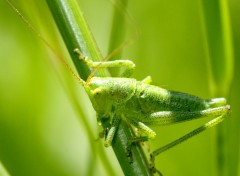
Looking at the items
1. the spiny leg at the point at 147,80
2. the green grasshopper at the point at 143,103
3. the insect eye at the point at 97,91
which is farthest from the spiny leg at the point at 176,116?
the insect eye at the point at 97,91

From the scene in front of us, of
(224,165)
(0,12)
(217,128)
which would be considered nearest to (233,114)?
(217,128)

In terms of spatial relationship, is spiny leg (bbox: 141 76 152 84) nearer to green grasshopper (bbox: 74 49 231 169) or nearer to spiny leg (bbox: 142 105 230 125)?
green grasshopper (bbox: 74 49 231 169)

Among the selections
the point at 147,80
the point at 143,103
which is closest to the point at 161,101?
the point at 143,103

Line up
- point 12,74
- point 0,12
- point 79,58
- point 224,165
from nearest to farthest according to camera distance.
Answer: point 79,58
point 224,165
point 12,74
point 0,12

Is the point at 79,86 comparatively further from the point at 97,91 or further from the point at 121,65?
the point at 121,65

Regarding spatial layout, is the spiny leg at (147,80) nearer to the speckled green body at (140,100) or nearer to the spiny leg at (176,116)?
the speckled green body at (140,100)

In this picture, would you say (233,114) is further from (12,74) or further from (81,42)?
(12,74)
